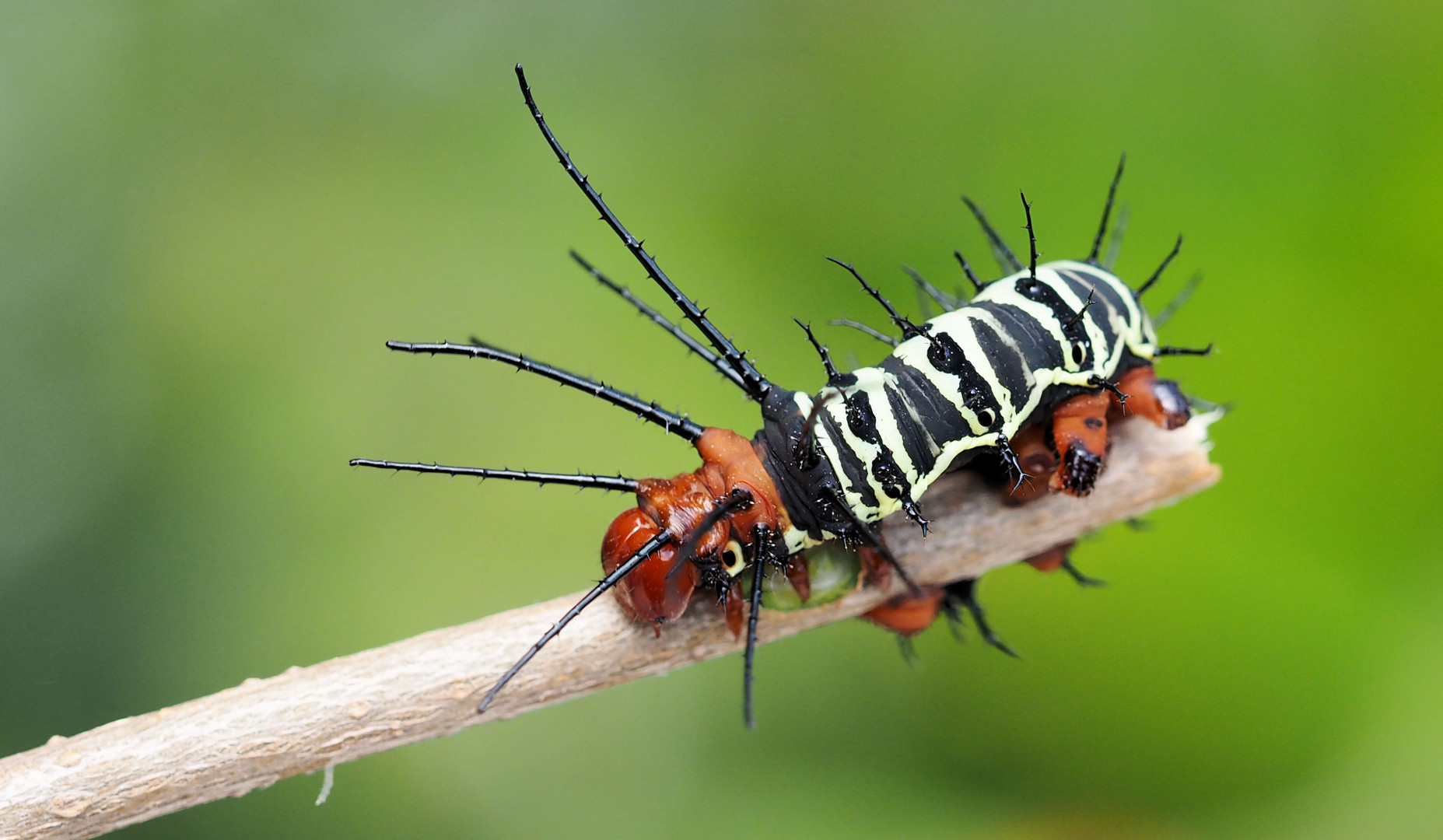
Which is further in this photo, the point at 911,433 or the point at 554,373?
the point at 911,433

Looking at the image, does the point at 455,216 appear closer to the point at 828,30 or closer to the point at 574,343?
the point at 574,343

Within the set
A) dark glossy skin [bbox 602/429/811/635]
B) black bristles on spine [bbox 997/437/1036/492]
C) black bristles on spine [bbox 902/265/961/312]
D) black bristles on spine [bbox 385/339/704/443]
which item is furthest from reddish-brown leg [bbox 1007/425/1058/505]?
black bristles on spine [bbox 385/339/704/443]

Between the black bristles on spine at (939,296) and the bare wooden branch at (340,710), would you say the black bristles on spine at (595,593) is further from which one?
the black bristles on spine at (939,296)

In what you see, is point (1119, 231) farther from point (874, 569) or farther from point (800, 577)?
point (800, 577)

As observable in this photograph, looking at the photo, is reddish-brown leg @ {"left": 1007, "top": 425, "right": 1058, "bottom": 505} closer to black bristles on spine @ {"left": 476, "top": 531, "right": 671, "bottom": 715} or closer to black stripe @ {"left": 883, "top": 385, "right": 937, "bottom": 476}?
black stripe @ {"left": 883, "top": 385, "right": 937, "bottom": 476}

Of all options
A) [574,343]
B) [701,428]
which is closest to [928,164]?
[574,343]

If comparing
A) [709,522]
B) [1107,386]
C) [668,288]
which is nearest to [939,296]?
[1107,386]

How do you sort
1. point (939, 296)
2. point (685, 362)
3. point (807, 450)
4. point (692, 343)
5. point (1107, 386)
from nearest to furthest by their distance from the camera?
point (807, 450), point (692, 343), point (1107, 386), point (939, 296), point (685, 362)
